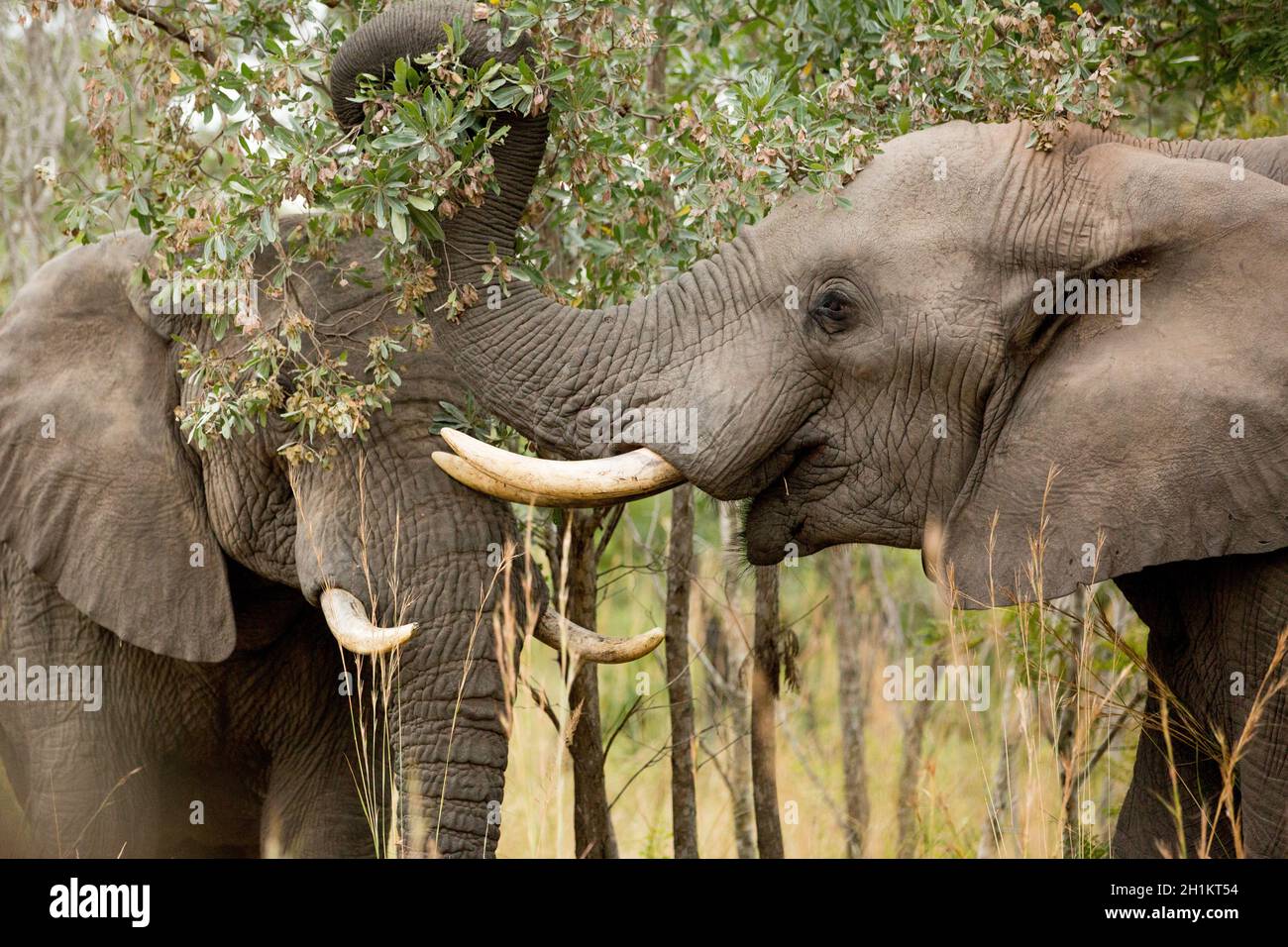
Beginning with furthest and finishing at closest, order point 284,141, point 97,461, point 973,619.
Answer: point 973,619 → point 97,461 → point 284,141

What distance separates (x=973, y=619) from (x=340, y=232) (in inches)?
170

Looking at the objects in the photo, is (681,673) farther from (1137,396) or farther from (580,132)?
(1137,396)

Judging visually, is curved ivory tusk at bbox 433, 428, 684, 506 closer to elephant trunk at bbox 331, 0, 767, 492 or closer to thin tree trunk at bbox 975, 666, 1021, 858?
elephant trunk at bbox 331, 0, 767, 492

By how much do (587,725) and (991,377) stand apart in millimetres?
3030

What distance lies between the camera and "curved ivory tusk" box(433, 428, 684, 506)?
17.7 feet

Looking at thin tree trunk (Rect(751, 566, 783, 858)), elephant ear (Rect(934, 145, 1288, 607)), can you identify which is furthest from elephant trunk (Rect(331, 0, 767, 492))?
thin tree trunk (Rect(751, 566, 783, 858))

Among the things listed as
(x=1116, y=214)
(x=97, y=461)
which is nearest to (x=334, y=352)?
(x=97, y=461)

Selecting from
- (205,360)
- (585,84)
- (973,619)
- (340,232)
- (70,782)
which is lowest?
(70,782)

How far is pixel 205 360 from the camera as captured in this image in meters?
5.89

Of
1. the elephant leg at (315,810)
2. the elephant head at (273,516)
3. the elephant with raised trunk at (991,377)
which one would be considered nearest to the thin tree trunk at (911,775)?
the elephant leg at (315,810)

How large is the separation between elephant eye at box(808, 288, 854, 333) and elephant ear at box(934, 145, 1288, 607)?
1.81 ft
